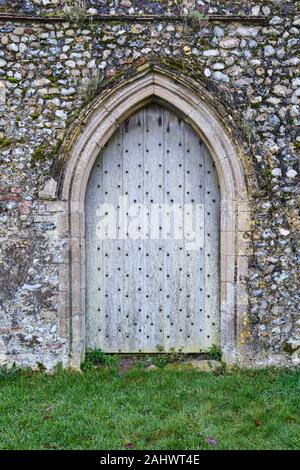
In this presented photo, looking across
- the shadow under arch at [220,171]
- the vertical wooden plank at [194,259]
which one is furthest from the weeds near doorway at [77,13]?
the vertical wooden plank at [194,259]

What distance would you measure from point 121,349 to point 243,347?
4.48 ft

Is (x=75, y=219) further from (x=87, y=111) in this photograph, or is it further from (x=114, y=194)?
(x=87, y=111)

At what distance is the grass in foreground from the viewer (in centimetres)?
391

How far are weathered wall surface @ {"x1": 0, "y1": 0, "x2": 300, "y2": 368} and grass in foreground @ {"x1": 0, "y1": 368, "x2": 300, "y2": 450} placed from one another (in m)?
0.43

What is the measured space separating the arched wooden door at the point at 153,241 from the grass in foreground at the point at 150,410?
56cm

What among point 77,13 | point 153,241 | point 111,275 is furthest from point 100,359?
point 77,13

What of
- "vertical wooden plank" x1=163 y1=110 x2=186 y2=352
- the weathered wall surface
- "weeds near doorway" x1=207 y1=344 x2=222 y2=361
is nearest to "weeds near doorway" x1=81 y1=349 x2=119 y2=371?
the weathered wall surface

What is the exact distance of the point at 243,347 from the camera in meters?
5.36

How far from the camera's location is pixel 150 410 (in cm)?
442

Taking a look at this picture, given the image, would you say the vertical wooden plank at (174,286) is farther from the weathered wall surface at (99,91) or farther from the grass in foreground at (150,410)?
the weathered wall surface at (99,91)

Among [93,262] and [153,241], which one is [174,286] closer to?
[153,241]

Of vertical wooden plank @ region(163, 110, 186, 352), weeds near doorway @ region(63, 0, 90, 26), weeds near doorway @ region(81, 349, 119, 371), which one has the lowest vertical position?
weeds near doorway @ region(81, 349, 119, 371)

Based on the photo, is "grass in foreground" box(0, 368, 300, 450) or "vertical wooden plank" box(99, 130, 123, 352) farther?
"vertical wooden plank" box(99, 130, 123, 352)

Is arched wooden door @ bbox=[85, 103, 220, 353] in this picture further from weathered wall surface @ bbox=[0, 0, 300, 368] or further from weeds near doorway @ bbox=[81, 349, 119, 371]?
weathered wall surface @ bbox=[0, 0, 300, 368]
